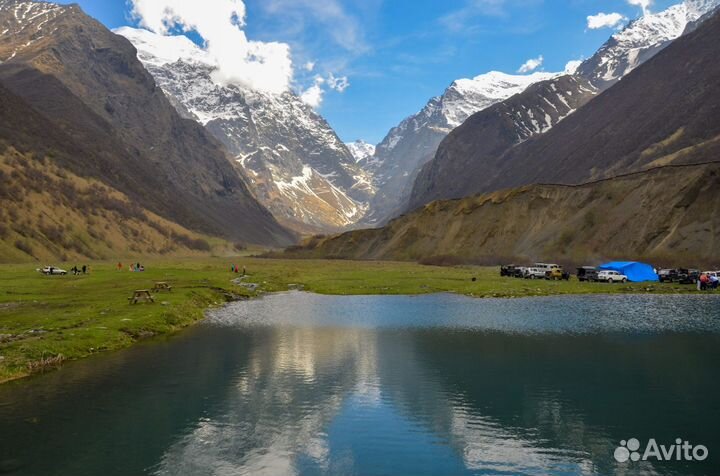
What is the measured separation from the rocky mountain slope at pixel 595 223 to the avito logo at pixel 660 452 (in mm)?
93767

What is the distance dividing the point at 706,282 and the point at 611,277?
16.6 metres

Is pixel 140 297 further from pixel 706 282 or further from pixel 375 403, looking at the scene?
pixel 706 282

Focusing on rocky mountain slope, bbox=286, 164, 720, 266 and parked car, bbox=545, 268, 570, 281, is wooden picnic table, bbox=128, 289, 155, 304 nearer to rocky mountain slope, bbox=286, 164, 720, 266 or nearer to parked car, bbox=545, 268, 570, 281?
parked car, bbox=545, 268, 570, 281

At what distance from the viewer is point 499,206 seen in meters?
168

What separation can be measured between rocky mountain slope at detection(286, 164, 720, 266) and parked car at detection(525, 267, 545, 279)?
21.3 metres

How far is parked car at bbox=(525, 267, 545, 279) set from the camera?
10612 centimetres

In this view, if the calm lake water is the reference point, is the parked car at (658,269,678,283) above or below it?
above

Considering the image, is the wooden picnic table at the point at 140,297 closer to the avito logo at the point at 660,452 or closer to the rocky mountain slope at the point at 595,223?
the avito logo at the point at 660,452

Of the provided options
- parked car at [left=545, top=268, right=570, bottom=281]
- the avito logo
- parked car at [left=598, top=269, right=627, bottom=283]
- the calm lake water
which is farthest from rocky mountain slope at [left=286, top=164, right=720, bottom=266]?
the avito logo

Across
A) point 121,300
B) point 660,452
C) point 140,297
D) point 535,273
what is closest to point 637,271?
point 535,273

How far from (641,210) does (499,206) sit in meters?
48.6

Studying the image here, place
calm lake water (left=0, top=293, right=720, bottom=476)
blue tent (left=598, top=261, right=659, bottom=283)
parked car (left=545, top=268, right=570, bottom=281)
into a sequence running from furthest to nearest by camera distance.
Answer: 1. parked car (left=545, top=268, right=570, bottom=281)
2. blue tent (left=598, top=261, right=659, bottom=283)
3. calm lake water (left=0, top=293, right=720, bottom=476)

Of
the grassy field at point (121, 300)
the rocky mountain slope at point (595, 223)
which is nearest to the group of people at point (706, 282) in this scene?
the grassy field at point (121, 300)

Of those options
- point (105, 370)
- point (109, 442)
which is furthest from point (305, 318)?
point (109, 442)
